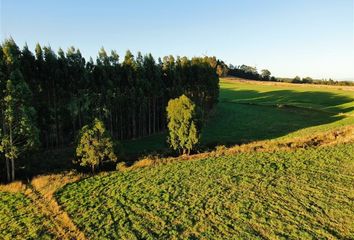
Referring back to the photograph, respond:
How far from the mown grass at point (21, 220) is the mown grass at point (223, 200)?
5.11 feet

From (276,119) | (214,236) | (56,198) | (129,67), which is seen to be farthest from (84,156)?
(276,119)

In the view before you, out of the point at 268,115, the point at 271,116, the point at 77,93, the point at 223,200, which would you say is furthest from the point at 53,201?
the point at 268,115

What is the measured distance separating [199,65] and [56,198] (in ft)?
121

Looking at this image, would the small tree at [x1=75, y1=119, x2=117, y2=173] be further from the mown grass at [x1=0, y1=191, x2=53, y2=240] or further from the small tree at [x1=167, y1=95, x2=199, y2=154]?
the small tree at [x1=167, y1=95, x2=199, y2=154]

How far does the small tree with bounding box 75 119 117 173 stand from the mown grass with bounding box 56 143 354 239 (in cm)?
190

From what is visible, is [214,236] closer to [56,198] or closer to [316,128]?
[56,198]

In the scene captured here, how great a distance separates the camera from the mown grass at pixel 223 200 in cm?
1374

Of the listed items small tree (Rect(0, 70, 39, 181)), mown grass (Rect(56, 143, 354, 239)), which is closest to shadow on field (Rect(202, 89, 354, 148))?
mown grass (Rect(56, 143, 354, 239))

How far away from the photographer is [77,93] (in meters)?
33.5

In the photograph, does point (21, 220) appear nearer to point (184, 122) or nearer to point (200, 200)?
point (200, 200)

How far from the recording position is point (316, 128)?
39.0 meters

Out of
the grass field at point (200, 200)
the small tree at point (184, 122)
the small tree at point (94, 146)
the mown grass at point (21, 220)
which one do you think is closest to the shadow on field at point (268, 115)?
the small tree at point (184, 122)

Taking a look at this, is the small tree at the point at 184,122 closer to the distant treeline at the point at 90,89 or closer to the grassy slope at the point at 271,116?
the grassy slope at the point at 271,116

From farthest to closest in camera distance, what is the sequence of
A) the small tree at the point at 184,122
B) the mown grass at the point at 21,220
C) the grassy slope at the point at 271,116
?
1. the grassy slope at the point at 271,116
2. the small tree at the point at 184,122
3. the mown grass at the point at 21,220
